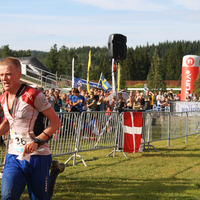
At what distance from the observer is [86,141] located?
9.33 meters

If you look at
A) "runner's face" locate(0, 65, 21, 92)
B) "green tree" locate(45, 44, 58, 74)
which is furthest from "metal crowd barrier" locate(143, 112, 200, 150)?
"green tree" locate(45, 44, 58, 74)

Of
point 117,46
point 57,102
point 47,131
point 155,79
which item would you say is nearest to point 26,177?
point 47,131

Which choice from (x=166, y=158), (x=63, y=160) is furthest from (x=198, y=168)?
(x=63, y=160)

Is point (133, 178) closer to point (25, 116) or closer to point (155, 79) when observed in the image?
point (25, 116)

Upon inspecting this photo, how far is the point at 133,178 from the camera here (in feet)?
24.7

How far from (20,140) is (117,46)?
308 inches

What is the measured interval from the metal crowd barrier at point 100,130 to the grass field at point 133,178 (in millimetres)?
414

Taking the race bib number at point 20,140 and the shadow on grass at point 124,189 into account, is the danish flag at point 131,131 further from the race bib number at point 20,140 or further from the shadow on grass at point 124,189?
the race bib number at point 20,140

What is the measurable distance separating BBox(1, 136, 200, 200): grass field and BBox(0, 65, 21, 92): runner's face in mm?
3064

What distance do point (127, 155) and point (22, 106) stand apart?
722cm

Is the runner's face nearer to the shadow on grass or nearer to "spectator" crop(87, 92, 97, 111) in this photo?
the shadow on grass

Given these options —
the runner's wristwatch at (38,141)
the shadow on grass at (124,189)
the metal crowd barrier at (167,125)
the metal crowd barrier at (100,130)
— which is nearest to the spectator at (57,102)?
the metal crowd barrier at (167,125)

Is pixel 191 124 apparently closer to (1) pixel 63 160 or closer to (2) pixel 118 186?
(1) pixel 63 160

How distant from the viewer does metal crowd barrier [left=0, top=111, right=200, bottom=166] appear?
8570 mm
